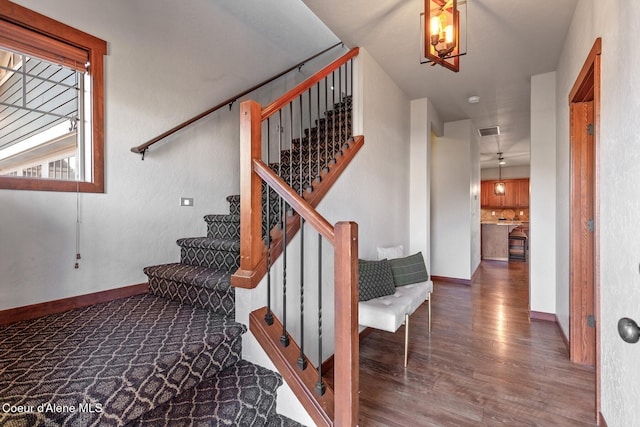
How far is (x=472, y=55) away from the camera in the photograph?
304 centimetres

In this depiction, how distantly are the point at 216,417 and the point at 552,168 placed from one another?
3.87 meters

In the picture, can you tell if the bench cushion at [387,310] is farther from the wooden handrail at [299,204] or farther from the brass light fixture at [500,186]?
the brass light fixture at [500,186]

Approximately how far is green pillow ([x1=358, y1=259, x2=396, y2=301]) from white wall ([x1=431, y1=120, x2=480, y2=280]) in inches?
118

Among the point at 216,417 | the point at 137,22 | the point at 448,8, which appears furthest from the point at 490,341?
the point at 137,22

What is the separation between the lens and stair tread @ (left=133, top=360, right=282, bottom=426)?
4.21ft

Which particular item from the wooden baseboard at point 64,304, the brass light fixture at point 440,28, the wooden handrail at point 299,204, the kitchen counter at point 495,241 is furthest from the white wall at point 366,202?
the kitchen counter at point 495,241

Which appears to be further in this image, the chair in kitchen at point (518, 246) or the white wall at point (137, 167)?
the chair in kitchen at point (518, 246)

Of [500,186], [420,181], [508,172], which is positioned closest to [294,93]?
[420,181]

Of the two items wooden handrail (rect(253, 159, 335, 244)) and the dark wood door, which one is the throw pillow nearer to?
the dark wood door

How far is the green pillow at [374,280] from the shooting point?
249 cm

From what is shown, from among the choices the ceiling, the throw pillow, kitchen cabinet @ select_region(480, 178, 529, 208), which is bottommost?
the throw pillow

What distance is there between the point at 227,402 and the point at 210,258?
A: 120 cm

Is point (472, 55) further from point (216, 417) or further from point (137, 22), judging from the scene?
point (216, 417)

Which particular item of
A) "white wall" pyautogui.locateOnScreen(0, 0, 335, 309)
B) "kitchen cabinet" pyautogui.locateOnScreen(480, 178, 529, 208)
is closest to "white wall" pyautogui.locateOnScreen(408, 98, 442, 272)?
"white wall" pyautogui.locateOnScreen(0, 0, 335, 309)
